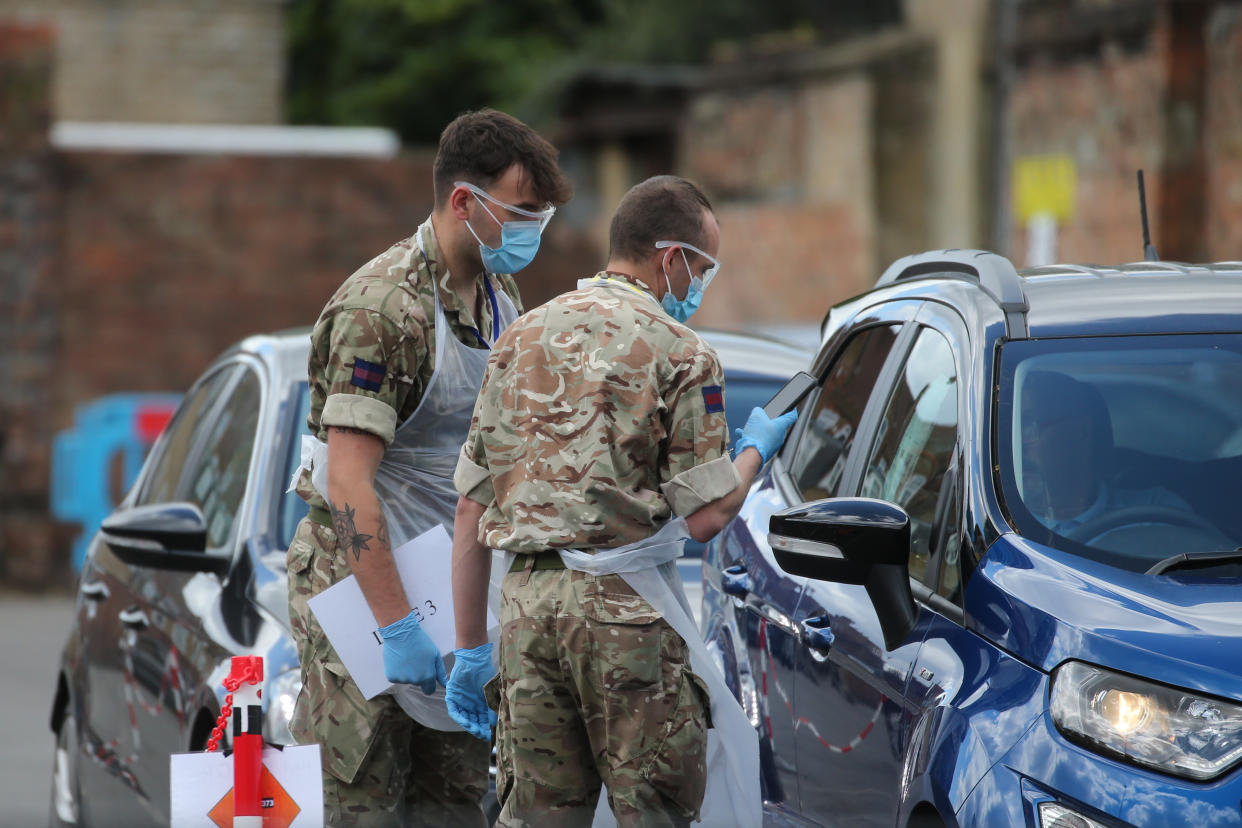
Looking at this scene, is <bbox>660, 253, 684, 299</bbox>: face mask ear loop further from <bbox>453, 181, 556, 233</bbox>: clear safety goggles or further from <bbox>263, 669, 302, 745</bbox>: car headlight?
<bbox>263, 669, 302, 745</bbox>: car headlight

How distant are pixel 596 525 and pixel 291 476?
2101 millimetres

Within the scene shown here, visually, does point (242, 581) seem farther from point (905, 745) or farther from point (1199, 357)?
point (1199, 357)

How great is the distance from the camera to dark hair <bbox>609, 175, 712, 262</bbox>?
382cm

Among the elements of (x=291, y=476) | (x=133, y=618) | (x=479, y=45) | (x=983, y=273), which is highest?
Answer: (x=479, y=45)

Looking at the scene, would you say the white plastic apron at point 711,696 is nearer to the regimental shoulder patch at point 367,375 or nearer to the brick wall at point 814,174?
the regimental shoulder patch at point 367,375

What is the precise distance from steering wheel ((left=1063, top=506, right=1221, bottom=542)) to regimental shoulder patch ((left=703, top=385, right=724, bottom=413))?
28.1 inches

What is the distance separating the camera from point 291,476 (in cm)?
550

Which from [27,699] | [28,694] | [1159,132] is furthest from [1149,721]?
[1159,132]

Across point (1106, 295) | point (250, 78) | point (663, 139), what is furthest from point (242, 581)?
point (250, 78)

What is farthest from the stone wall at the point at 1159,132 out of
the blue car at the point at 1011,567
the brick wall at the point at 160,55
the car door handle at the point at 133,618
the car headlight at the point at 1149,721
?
the brick wall at the point at 160,55

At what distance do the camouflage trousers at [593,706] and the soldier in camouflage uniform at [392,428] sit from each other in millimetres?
449

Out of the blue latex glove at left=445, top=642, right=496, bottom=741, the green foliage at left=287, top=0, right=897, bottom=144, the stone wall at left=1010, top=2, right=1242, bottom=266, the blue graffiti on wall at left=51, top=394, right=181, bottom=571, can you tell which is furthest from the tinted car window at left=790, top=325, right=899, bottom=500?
the green foliage at left=287, top=0, right=897, bottom=144

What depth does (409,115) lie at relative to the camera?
40812 mm

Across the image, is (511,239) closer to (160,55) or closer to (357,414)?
(357,414)
